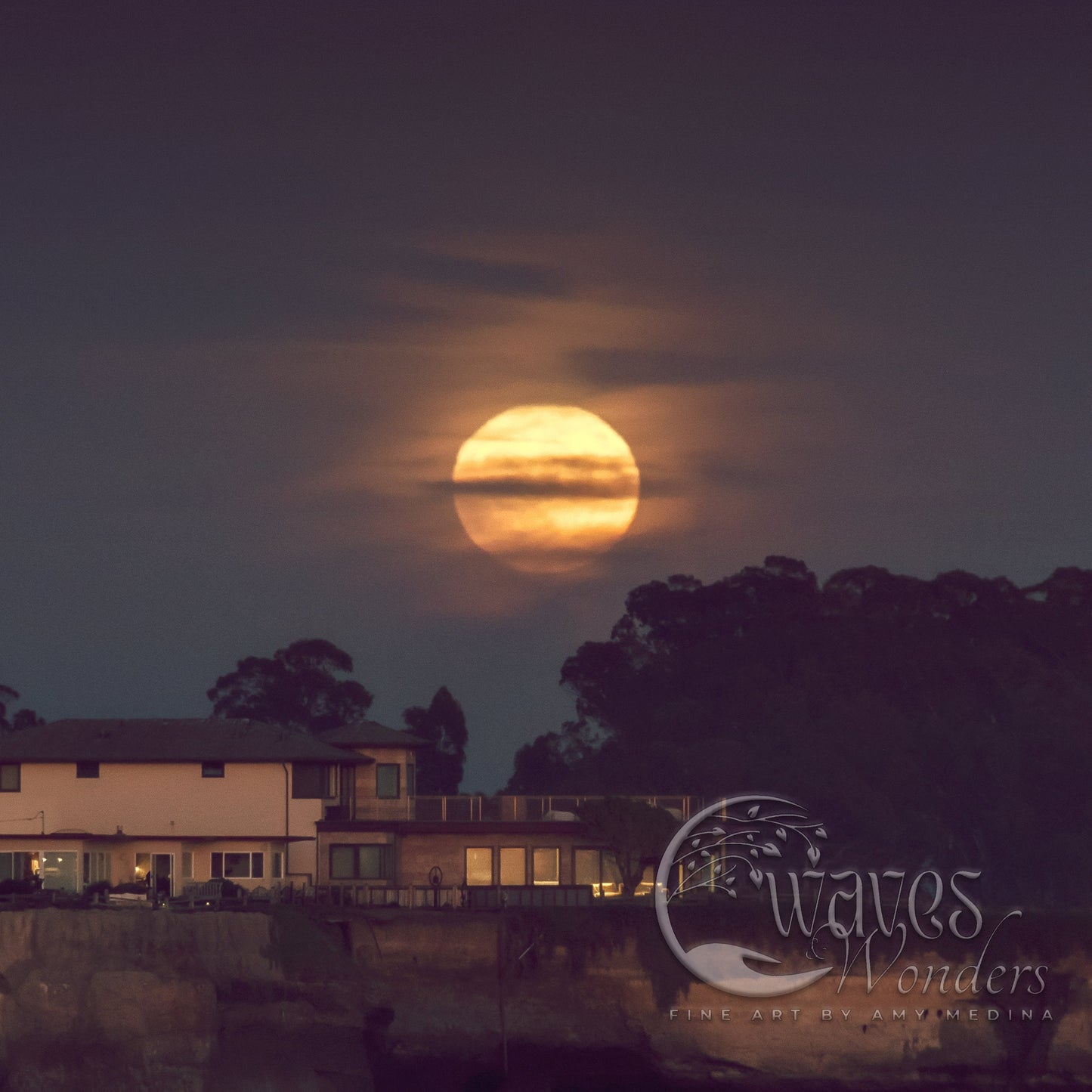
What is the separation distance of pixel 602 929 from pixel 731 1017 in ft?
16.2

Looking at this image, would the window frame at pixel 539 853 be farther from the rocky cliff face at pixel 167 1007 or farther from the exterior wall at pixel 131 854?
the rocky cliff face at pixel 167 1007

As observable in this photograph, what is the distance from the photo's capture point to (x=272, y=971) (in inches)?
2451

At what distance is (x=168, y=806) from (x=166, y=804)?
12cm

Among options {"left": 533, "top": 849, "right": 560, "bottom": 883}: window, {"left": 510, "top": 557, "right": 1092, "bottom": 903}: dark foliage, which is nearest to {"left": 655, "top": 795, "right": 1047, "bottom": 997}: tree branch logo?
{"left": 533, "top": 849, "right": 560, "bottom": 883}: window

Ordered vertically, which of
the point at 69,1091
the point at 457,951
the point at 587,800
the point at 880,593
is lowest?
the point at 69,1091

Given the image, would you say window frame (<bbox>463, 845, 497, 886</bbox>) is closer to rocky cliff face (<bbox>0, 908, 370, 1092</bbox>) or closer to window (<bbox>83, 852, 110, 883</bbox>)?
rocky cliff face (<bbox>0, 908, 370, 1092</bbox>)

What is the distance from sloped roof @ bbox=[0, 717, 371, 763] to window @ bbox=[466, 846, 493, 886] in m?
6.13

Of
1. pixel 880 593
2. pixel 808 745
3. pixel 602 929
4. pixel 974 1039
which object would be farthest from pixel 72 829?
pixel 880 593

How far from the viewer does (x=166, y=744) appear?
7538cm

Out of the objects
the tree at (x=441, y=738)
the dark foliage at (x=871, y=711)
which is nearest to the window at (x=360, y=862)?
the dark foliage at (x=871, y=711)

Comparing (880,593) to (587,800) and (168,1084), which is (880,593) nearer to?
(587,800)

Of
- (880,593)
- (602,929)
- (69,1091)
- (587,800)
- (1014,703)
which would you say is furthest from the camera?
(880,593)

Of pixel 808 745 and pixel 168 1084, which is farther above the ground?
pixel 808 745

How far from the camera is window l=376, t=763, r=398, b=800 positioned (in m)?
78.2
